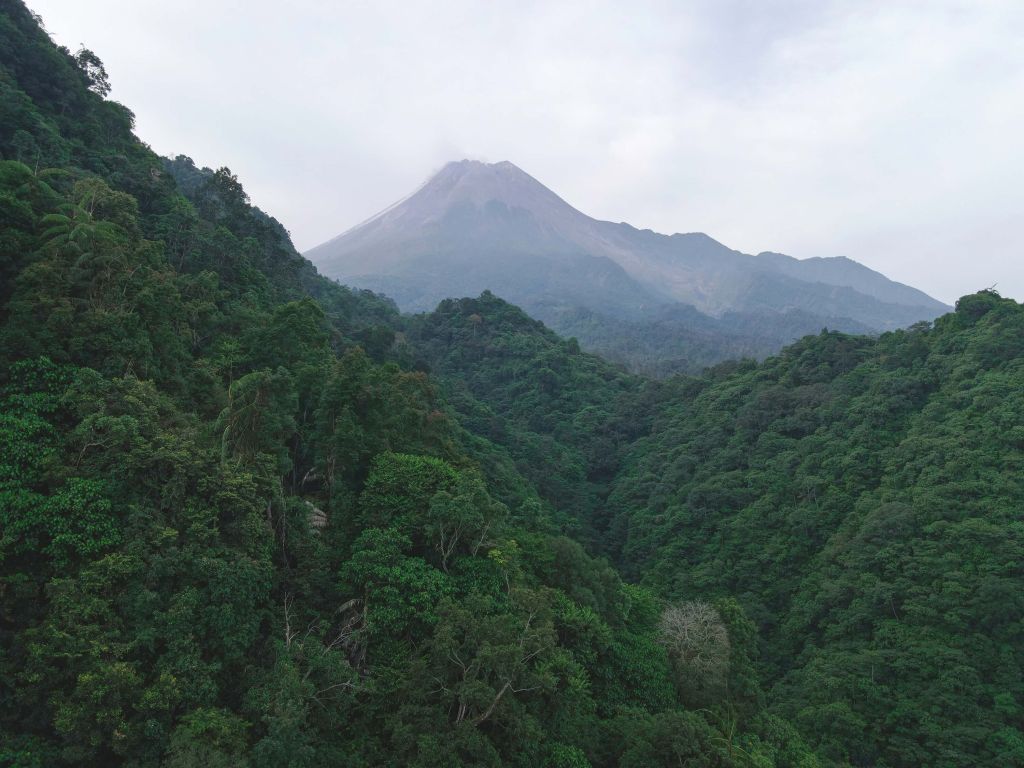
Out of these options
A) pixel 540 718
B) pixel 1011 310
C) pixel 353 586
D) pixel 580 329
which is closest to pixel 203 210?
pixel 353 586

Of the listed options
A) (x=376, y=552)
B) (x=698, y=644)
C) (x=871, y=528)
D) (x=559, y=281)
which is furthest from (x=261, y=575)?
(x=559, y=281)

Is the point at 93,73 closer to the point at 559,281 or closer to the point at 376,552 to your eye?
the point at 376,552

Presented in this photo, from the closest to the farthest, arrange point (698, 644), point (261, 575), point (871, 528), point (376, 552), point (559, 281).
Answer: point (261, 575) < point (376, 552) < point (698, 644) < point (871, 528) < point (559, 281)

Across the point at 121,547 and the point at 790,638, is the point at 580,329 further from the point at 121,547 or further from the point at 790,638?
the point at 121,547

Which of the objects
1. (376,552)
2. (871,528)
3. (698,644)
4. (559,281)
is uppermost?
(559,281)

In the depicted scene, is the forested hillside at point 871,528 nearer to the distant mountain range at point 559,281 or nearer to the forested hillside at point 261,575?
the forested hillside at point 261,575

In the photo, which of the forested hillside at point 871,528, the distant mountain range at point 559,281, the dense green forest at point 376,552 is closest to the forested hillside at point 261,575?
the dense green forest at point 376,552
